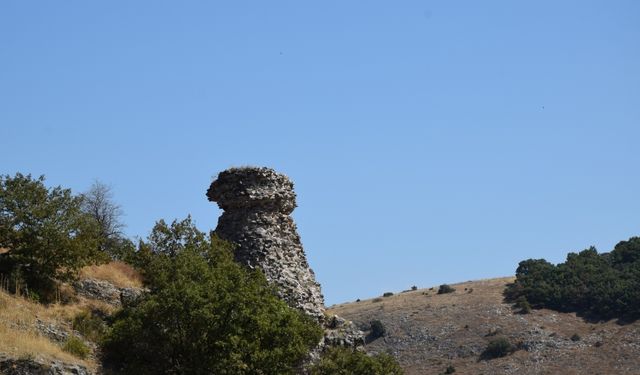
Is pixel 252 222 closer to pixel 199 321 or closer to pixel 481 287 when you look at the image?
pixel 199 321

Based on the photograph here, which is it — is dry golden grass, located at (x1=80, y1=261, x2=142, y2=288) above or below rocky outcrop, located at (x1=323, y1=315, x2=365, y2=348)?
above

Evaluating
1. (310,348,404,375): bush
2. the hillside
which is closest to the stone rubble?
(310,348,404,375): bush

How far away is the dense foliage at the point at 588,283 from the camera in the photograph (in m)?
83.9

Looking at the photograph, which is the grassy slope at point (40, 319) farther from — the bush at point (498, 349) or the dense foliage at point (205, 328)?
the bush at point (498, 349)

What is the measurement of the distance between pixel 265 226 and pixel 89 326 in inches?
293

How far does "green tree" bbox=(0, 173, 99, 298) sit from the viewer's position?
30.2 metres

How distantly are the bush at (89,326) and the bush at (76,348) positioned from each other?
3.54 ft

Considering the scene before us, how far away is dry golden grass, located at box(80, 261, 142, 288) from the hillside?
4393 cm

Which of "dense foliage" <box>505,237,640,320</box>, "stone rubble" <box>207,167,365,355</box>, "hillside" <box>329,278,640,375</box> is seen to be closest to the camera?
"stone rubble" <box>207,167,365,355</box>

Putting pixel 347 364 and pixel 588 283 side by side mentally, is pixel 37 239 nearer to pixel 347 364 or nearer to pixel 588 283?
pixel 347 364

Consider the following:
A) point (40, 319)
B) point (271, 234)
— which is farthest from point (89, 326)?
point (271, 234)

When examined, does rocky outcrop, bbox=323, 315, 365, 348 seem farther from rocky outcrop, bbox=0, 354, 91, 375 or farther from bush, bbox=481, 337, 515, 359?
bush, bbox=481, 337, 515, 359

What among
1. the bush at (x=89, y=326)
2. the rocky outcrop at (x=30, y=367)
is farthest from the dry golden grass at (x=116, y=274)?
the rocky outcrop at (x=30, y=367)

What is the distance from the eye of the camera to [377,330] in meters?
84.8
